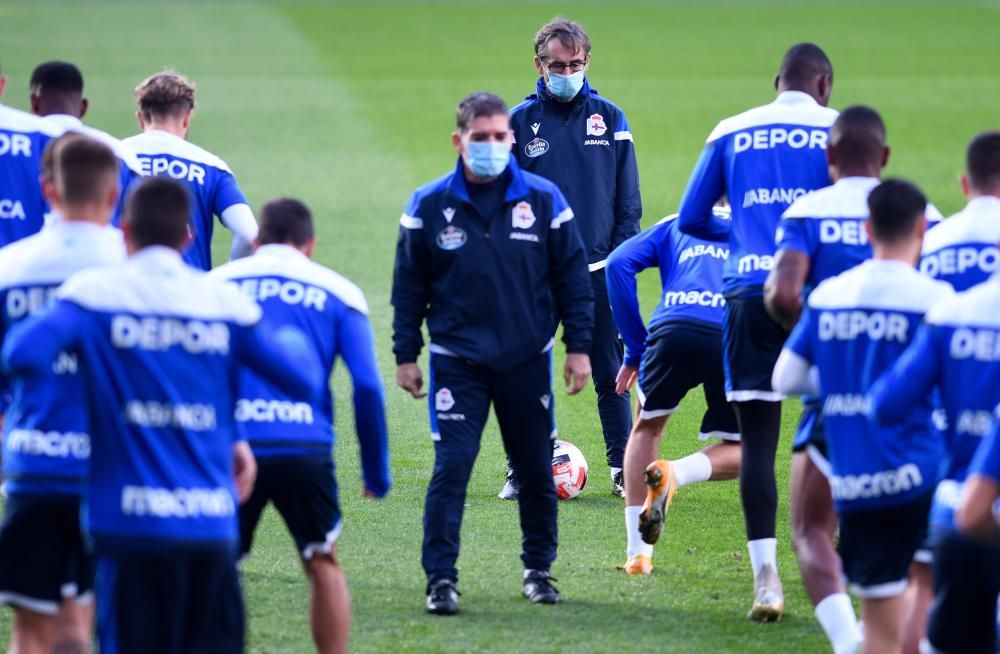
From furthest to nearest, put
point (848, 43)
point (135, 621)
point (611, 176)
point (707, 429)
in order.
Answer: point (848, 43), point (611, 176), point (707, 429), point (135, 621)

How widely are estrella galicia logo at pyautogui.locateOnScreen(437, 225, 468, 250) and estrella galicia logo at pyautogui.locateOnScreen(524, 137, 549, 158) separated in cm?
225

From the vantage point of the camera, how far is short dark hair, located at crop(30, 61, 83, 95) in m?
7.34

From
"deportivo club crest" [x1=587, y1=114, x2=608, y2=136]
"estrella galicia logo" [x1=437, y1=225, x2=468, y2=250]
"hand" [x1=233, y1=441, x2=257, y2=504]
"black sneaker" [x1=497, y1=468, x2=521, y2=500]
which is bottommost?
"hand" [x1=233, y1=441, x2=257, y2=504]

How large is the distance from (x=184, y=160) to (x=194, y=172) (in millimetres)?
68

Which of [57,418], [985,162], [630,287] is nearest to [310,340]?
[57,418]

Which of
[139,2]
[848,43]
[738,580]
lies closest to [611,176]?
[738,580]

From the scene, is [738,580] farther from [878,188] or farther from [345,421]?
[345,421]

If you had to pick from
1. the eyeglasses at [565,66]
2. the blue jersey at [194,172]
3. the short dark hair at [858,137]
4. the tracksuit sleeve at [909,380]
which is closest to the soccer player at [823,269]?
the short dark hair at [858,137]

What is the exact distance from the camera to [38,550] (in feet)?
16.9

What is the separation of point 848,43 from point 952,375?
33189mm

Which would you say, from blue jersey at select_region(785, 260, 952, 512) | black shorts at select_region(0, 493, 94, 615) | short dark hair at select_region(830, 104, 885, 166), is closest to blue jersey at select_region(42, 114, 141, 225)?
black shorts at select_region(0, 493, 94, 615)

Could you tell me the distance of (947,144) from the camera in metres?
24.2

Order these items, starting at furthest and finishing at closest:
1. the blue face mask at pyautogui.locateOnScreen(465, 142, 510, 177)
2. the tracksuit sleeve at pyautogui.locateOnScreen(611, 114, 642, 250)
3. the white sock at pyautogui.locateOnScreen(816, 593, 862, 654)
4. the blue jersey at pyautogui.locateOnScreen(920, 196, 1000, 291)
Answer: the tracksuit sleeve at pyautogui.locateOnScreen(611, 114, 642, 250)
the blue face mask at pyautogui.locateOnScreen(465, 142, 510, 177)
the white sock at pyautogui.locateOnScreen(816, 593, 862, 654)
the blue jersey at pyautogui.locateOnScreen(920, 196, 1000, 291)

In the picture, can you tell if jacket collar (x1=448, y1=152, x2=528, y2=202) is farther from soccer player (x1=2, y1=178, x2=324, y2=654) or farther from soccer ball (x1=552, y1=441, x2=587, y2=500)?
soccer player (x1=2, y1=178, x2=324, y2=654)
